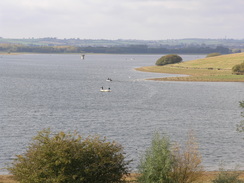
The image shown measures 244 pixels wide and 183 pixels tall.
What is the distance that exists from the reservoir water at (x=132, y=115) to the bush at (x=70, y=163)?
40.3 feet

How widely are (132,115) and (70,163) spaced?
39.2 meters

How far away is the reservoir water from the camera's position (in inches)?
1711

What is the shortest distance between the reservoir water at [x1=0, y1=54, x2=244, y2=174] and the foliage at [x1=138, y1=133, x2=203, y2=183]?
10.4m

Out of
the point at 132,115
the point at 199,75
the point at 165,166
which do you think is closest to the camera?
the point at 165,166

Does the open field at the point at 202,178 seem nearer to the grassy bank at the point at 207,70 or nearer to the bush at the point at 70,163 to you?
the bush at the point at 70,163

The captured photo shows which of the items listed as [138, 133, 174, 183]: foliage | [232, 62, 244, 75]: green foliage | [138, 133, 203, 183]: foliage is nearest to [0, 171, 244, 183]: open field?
[138, 133, 203, 183]: foliage

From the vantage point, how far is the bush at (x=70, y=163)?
77.9 feet

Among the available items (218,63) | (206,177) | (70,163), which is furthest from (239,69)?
(70,163)

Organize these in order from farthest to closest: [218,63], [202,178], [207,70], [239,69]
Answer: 1. [218,63]
2. [207,70]
3. [239,69]
4. [202,178]

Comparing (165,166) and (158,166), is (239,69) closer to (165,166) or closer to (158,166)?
(158,166)

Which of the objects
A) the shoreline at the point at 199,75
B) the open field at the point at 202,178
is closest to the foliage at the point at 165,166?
the open field at the point at 202,178

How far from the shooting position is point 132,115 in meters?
62.8

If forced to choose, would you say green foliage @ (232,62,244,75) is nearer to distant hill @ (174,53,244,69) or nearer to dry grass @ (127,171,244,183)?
distant hill @ (174,53,244,69)

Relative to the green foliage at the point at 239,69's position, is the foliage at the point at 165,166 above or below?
above
